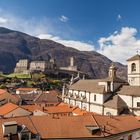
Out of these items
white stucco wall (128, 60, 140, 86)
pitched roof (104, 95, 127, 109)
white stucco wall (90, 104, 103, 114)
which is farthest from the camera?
white stucco wall (128, 60, 140, 86)

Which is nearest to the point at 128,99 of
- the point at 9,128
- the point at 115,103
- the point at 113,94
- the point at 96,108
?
the point at 115,103

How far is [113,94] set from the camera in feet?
216

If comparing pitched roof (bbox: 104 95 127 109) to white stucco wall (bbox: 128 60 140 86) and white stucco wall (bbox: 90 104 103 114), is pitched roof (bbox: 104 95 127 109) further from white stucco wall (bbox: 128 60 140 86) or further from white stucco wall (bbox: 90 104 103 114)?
white stucco wall (bbox: 128 60 140 86)

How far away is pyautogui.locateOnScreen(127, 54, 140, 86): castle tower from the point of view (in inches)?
2653

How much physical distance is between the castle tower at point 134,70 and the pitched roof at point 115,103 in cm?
817

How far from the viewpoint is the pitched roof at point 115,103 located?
197 feet

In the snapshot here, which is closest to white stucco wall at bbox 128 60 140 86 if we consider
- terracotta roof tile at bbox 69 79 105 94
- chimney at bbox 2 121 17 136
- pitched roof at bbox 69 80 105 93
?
terracotta roof tile at bbox 69 79 105 94

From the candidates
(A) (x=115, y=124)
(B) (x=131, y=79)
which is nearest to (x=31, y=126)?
(A) (x=115, y=124)

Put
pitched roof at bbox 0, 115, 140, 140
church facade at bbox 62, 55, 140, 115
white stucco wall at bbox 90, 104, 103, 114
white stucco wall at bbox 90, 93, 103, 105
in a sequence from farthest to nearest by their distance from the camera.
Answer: white stucco wall at bbox 90, 104, 103, 114, white stucco wall at bbox 90, 93, 103, 105, church facade at bbox 62, 55, 140, 115, pitched roof at bbox 0, 115, 140, 140

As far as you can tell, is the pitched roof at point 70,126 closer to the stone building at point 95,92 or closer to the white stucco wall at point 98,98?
the white stucco wall at point 98,98

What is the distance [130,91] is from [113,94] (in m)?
5.87

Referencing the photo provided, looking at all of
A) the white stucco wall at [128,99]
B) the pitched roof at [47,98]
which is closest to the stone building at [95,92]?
the white stucco wall at [128,99]

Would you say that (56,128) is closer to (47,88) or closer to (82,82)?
(82,82)

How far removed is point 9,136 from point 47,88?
403 ft
